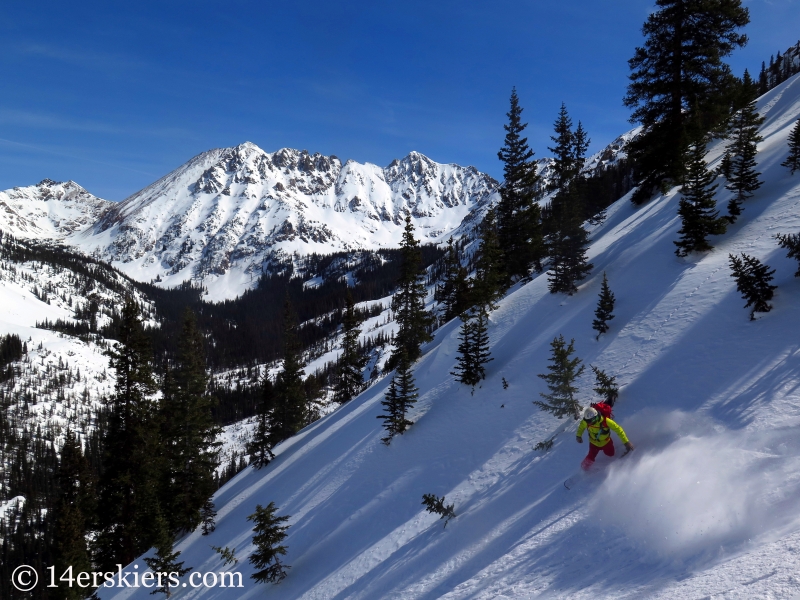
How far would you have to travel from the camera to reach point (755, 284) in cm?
1172

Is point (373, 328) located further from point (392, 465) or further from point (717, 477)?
point (717, 477)

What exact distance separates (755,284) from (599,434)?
6910 mm

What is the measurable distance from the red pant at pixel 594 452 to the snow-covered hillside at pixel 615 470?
29 cm

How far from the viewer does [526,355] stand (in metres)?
18.1

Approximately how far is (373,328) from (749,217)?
15943cm

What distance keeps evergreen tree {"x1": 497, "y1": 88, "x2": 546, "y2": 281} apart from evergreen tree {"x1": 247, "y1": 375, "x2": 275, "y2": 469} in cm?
2469

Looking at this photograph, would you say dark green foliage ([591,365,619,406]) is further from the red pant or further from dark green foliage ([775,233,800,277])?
dark green foliage ([775,233,800,277])

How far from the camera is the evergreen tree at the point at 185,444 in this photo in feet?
84.3

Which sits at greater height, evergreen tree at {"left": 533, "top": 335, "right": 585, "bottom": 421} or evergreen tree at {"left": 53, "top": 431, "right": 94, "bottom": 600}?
evergreen tree at {"left": 53, "top": 431, "right": 94, "bottom": 600}

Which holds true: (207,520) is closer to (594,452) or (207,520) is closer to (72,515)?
(72,515)

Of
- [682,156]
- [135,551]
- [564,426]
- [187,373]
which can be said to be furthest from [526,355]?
[135,551]

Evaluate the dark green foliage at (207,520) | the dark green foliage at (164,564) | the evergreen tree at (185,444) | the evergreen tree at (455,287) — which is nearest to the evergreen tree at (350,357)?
the evergreen tree at (455,287)

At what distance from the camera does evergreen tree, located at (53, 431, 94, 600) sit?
26359 mm

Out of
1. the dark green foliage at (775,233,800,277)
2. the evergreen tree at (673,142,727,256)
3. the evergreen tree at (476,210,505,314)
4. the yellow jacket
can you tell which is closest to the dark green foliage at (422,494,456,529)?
the yellow jacket
